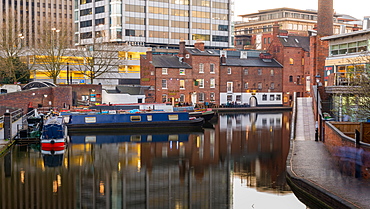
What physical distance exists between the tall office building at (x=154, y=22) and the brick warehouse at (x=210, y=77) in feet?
59.8

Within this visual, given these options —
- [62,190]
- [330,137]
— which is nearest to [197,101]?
[330,137]

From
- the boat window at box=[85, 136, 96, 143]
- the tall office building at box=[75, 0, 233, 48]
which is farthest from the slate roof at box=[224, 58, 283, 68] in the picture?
the boat window at box=[85, 136, 96, 143]

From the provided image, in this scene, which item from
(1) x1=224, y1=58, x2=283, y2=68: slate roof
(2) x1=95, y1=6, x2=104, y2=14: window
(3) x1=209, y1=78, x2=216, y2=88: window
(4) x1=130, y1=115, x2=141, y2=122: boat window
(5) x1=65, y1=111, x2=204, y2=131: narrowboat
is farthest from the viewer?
(2) x1=95, y1=6, x2=104, y2=14: window

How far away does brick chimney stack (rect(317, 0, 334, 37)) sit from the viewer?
48.7m

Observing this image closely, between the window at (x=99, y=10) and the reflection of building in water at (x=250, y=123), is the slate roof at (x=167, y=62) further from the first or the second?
the window at (x=99, y=10)

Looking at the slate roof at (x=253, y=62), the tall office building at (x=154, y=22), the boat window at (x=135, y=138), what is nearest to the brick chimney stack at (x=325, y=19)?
the boat window at (x=135, y=138)

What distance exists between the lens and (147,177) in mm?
27188

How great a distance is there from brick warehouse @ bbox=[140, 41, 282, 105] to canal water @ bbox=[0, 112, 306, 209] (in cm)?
2854

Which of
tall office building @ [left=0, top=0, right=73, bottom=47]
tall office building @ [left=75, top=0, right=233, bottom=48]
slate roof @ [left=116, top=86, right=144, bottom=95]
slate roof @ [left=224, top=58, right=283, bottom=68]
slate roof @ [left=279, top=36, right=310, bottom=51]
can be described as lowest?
slate roof @ [left=116, top=86, right=144, bottom=95]

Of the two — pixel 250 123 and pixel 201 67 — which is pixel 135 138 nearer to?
pixel 250 123

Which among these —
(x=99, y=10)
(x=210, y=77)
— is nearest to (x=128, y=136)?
(x=210, y=77)

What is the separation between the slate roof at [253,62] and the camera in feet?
264

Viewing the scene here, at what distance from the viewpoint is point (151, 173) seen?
28.3m

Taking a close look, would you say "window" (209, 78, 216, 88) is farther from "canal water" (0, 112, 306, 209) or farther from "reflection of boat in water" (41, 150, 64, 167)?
"reflection of boat in water" (41, 150, 64, 167)
